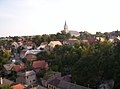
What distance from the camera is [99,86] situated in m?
32.9

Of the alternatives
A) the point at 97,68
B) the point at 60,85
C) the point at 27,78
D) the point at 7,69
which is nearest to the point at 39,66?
the point at 27,78

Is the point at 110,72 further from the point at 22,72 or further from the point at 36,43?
the point at 36,43

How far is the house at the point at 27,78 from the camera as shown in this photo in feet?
140

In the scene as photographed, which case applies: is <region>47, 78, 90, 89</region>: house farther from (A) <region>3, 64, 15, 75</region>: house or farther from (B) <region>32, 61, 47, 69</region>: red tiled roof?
(A) <region>3, 64, 15, 75</region>: house

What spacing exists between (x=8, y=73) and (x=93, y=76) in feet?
71.6

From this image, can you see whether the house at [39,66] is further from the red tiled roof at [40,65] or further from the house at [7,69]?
the house at [7,69]

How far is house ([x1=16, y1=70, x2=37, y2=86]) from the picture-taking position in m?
42.6

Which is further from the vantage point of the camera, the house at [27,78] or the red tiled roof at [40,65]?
the red tiled roof at [40,65]

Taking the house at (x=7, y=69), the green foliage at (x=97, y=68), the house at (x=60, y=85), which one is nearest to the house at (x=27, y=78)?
the green foliage at (x=97, y=68)

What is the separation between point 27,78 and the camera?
141 feet

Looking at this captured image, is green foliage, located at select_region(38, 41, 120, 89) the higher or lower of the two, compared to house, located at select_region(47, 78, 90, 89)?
higher

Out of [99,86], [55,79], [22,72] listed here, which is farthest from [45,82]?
[99,86]

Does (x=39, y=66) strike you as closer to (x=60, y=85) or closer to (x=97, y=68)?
(x=60, y=85)

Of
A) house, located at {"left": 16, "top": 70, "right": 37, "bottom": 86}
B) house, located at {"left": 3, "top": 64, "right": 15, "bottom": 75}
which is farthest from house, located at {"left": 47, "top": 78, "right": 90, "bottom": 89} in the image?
house, located at {"left": 3, "top": 64, "right": 15, "bottom": 75}
